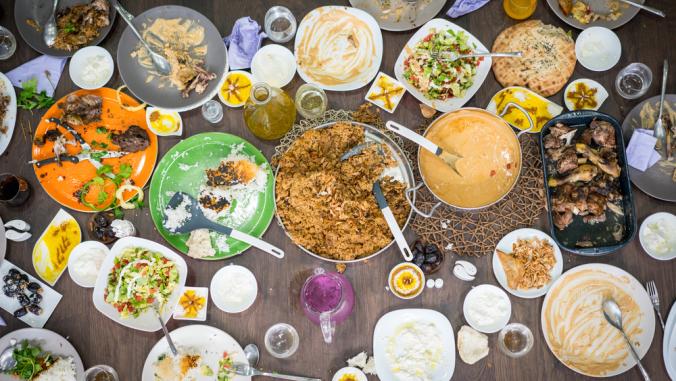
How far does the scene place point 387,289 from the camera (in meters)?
2.97

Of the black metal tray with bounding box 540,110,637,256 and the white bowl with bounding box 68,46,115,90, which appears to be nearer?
the black metal tray with bounding box 540,110,637,256

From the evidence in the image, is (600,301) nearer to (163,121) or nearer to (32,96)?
(163,121)

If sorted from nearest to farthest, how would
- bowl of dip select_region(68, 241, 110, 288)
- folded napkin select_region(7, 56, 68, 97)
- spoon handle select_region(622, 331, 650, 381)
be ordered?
spoon handle select_region(622, 331, 650, 381)
bowl of dip select_region(68, 241, 110, 288)
folded napkin select_region(7, 56, 68, 97)

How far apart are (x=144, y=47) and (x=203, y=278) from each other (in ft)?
4.90

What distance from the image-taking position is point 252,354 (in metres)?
2.92

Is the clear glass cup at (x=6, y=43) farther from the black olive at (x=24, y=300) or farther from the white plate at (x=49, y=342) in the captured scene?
the white plate at (x=49, y=342)

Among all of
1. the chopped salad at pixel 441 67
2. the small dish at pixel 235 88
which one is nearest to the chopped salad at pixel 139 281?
the small dish at pixel 235 88

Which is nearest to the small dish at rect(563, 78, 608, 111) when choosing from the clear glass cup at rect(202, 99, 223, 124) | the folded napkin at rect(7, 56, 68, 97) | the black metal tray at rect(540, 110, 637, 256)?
the black metal tray at rect(540, 110, 637, 256)

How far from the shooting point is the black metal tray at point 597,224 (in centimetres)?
277

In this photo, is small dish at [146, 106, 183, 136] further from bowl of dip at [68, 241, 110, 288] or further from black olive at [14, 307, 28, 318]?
black olive at [14, 307, 28, 318]

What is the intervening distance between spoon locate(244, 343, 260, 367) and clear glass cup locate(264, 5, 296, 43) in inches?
74.1

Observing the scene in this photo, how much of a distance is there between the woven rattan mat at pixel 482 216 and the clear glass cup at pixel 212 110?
449 millimetres

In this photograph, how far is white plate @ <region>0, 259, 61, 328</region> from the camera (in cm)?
303

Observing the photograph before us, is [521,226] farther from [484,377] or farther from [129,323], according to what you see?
[129,323]
